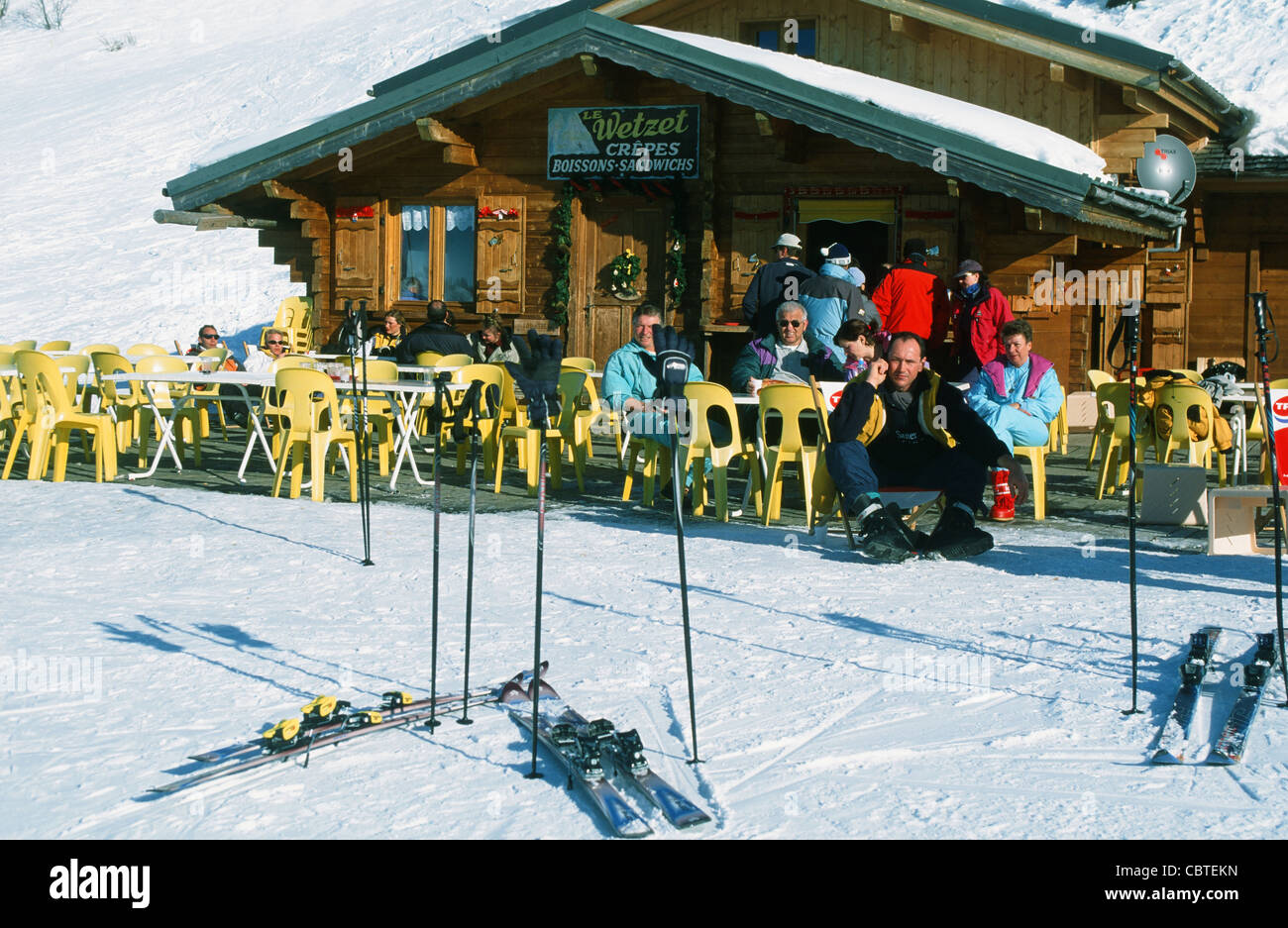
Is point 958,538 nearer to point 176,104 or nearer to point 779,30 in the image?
point 779,30

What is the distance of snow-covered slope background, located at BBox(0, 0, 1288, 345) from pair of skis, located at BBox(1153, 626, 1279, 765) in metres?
13.6

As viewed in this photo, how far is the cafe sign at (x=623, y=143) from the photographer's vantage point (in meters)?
15.0

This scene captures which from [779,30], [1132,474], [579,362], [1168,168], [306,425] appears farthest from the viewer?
[779,30]

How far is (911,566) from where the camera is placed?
7.24 metres

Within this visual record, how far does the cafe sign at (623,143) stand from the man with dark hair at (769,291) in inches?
177

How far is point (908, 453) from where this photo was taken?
7723 millimetres

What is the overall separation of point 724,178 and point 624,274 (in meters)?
1.47

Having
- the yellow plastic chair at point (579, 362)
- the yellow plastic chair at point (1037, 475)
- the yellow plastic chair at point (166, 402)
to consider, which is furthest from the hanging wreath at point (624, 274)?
the yellow plastic chair at point (1037, 475)

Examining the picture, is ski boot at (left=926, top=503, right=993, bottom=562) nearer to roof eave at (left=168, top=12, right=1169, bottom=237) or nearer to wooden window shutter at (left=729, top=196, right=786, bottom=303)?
A: roof eave at (left=168, top=12, right=1169, bottom=237)

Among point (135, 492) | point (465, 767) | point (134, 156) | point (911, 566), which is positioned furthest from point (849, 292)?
point (134, 156)

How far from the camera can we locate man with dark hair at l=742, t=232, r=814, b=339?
10516mm

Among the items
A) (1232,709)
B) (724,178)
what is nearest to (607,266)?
(724,178)

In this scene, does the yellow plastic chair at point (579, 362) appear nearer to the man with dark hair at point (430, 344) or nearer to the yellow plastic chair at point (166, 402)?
the man with dark hair at point (430, 344)

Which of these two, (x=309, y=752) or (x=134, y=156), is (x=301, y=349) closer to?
(x=309, y=752)
